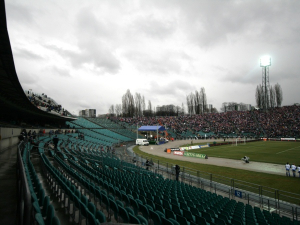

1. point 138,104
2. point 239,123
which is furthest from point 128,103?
point 239,123

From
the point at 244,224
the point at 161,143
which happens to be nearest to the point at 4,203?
the point at 244,224

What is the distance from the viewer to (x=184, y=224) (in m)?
5.59

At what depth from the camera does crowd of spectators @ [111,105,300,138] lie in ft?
225

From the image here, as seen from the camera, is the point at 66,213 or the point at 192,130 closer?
→ the point at 66,213

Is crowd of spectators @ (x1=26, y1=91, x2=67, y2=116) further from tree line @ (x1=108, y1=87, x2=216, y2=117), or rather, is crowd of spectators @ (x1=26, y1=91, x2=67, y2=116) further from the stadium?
tree line @ (x1=108, y1=87, x2=216, y2=117)

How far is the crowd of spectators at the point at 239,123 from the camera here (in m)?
68.7

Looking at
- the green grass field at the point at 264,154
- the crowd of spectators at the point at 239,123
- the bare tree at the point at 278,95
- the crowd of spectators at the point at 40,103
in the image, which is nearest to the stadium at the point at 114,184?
the crowd of spectators at the point at 40,103

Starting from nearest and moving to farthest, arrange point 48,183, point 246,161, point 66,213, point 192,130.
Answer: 1. point 66,213
2. point 48,183
3. point 246,161
4. point 192,130

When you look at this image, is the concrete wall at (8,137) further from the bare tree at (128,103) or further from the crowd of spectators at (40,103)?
the bare tree at (128,103)

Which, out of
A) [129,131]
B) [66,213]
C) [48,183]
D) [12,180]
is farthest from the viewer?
[129,131]

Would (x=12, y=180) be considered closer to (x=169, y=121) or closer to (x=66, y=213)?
(x=66, y=213)

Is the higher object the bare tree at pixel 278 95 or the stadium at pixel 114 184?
the bare tree at pixel 278 95

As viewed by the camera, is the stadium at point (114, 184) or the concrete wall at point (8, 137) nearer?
the stadium at point (114, 184)

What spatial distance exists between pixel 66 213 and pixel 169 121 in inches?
2945
